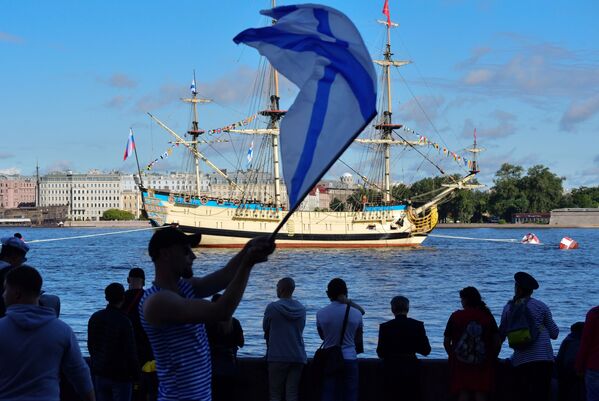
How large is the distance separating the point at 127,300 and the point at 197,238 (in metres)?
2.54

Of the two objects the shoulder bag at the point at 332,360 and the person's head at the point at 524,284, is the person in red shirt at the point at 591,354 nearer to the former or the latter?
the person's head at the point at 524,284

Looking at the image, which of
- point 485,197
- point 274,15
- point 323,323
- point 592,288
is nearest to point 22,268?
point 274,15

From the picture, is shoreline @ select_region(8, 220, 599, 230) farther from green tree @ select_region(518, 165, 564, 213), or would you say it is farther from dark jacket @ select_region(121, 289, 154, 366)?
dark jacket @ select_region(121, 289, 154, 366)

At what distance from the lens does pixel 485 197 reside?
169875mm

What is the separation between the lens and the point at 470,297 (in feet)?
22.9

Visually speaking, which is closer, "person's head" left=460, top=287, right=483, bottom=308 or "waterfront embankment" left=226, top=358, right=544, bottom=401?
"person's head" left=460, top=287, right=483, bottom=308

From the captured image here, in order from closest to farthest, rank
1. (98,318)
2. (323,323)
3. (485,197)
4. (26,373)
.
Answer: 1. (26,373)
2. (98,318)
3. (323,323)
4. (485,197)

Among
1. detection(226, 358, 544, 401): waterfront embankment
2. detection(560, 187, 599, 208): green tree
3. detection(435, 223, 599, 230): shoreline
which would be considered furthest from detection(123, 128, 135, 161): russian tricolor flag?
detection(560, 187, 599, 208): green tree

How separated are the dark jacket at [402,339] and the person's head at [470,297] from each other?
1.30ft

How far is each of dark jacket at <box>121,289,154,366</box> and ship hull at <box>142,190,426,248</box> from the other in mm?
60726

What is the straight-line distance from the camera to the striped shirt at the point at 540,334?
7320mm

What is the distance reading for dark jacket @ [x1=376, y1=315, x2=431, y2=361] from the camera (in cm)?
721

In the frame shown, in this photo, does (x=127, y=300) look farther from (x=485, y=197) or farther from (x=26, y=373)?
(x=485, y=197)

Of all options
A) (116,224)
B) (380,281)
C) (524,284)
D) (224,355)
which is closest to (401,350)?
(524,284)
